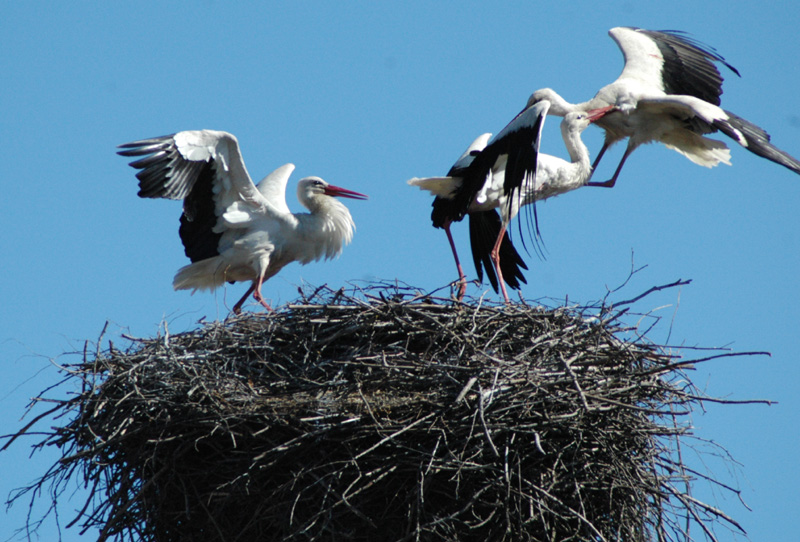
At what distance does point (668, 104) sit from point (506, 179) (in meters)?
1.53

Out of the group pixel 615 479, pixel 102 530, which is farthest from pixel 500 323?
pixel 102 530

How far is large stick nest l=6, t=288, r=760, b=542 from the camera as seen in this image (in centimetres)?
518

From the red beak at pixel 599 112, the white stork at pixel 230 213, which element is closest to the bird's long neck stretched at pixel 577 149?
the red beak at pixel 599 112

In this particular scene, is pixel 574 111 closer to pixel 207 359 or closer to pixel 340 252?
pixel 340 252

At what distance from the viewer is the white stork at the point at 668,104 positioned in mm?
7562

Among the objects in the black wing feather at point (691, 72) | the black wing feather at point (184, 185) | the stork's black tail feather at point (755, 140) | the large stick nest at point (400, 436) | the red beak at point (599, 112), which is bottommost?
the large stick nest at point (400, 436)

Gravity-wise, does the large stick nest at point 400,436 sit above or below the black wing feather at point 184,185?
below

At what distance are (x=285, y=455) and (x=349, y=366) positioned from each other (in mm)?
684

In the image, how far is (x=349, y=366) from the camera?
18.9 feet

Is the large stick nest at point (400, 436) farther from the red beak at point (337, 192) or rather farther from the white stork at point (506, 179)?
the red beak at point (337, 192)

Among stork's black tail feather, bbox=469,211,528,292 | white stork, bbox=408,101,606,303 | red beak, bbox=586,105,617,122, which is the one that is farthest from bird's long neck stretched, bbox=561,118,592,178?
stork's black tail feather, bbox=469,211,528,292

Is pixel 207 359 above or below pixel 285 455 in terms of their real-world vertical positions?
above

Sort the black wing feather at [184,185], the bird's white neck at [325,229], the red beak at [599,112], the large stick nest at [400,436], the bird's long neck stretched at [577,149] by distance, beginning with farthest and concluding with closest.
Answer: the bird's white neck at [325,229]
the red beak at [599,112]
the bird's long neck stretched at [577,149]
the black wing feather at [184,185]
the large stick nest at [400,436]

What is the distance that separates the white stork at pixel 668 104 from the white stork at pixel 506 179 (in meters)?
0.26
